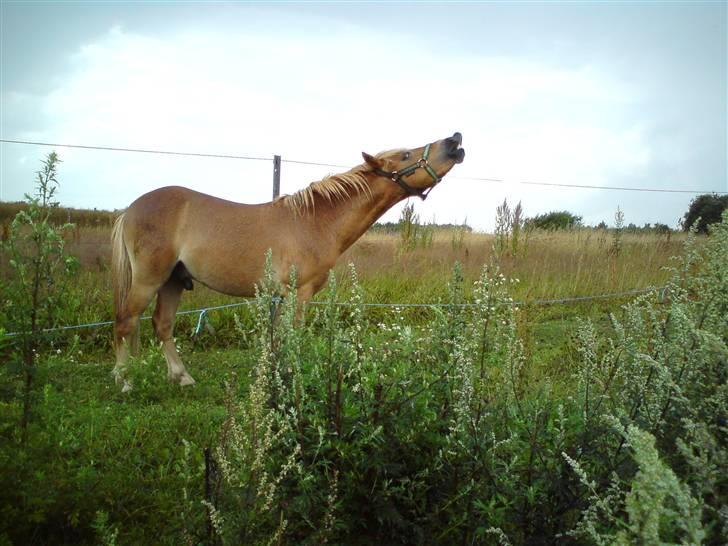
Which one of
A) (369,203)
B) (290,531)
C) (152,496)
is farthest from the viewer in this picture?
(369,203)

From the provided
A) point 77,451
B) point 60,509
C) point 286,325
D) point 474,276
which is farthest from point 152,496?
point 474,276

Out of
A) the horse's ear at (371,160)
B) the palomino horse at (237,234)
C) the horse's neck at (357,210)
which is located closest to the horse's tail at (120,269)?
the palomino horse at (237,234)

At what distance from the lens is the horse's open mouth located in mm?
5086

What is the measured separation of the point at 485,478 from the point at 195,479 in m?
1.45

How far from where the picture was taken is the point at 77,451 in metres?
3.09

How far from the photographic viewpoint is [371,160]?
5.05 metres

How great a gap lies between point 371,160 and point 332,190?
1.38ft

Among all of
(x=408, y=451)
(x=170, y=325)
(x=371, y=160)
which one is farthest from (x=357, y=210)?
(x=408, y=451)

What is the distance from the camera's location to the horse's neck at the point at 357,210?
505cm

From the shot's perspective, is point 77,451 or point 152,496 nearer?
point 152,496

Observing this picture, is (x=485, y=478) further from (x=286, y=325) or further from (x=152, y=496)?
(x=152, y=496)

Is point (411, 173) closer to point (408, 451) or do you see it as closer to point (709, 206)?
point (408, 451)

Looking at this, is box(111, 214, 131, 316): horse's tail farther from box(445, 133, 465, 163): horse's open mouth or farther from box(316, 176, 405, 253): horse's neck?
→ box(445, 133, 465, 163): horse's open mouth

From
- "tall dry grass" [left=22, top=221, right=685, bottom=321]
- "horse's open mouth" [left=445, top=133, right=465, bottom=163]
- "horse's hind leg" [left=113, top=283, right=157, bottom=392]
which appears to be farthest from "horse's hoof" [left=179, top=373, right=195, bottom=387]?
"horse's open mouth" [left=445, top=133, right=465, bottom=163]
